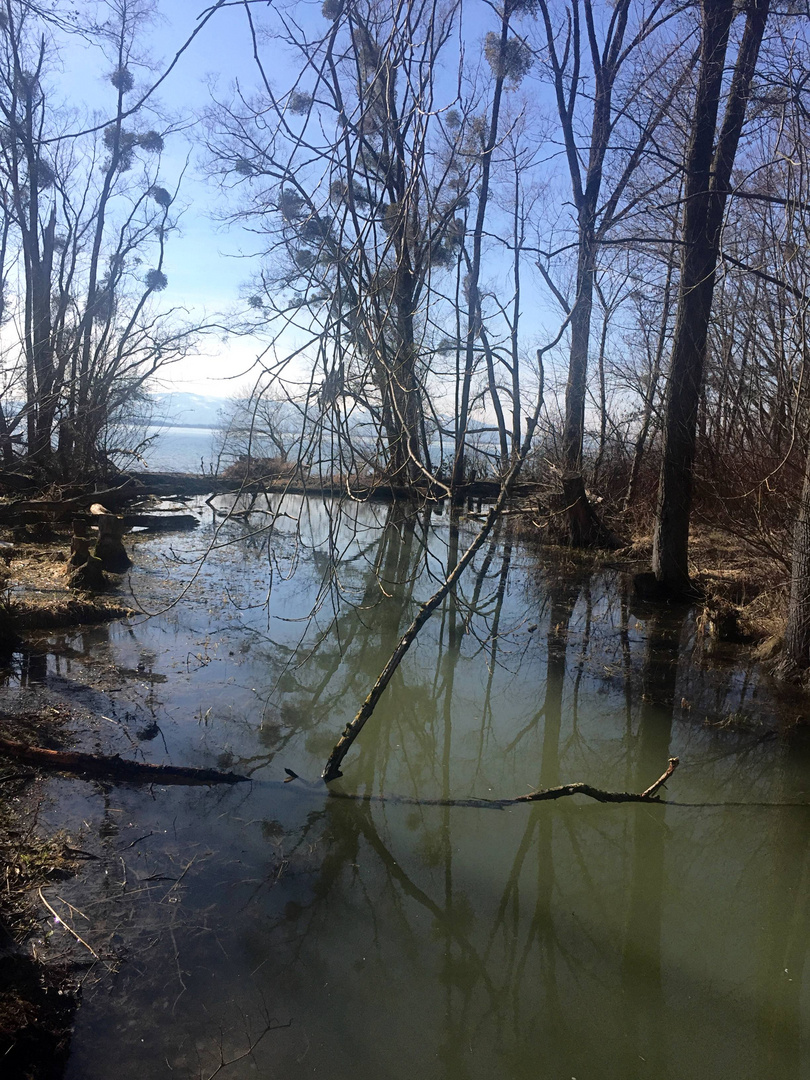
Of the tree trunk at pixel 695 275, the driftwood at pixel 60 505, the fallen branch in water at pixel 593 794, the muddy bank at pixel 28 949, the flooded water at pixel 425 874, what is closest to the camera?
the muddy bank at pixel 28 949

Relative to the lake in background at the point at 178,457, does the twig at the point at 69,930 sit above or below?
below

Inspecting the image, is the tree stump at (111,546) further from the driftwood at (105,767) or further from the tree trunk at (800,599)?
the tree trunk at (800,599)

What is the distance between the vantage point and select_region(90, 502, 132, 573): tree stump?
9.14 m

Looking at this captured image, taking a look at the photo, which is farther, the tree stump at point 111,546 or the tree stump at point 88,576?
the tree stump at point 111,546

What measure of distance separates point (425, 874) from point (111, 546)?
7.14 metres

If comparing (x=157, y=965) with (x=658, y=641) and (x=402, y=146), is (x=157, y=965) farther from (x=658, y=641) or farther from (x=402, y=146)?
(x=658, y=641)

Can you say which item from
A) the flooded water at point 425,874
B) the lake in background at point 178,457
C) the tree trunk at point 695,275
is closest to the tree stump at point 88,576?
the lake in background at point 178,457

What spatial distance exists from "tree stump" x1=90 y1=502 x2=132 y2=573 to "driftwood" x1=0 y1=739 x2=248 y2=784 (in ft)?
17.3

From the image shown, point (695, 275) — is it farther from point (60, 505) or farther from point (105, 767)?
point (105, 767)

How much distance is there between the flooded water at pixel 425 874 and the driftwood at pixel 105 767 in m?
0.10

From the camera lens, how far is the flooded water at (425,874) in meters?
2.48

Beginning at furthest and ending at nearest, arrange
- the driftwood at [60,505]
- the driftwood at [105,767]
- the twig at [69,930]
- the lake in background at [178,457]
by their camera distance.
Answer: the lake in background at [178,457], the driftwood at [60,505], the driftwood at [105,767], the twig at [69,930]

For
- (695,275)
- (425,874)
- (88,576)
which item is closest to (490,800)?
(425,874)

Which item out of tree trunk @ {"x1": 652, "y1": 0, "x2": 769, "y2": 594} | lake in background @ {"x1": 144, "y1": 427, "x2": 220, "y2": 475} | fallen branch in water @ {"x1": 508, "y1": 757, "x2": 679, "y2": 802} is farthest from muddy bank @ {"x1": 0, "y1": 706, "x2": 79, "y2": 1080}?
tree trunk @ {"x1": 652, "y1": 0, "x2": 769, "y2": 594}
